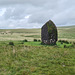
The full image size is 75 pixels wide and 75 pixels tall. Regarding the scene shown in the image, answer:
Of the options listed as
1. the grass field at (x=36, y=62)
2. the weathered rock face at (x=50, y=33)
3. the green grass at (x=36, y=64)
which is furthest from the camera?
the weathered rock face at (x=50, y=33)

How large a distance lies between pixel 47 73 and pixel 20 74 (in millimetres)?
1834

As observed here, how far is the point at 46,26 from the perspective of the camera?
2705cm

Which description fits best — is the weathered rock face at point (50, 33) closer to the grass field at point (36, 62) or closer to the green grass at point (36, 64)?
the grass field at point (36, 62)

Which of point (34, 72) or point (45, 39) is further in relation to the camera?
point (45, 39)

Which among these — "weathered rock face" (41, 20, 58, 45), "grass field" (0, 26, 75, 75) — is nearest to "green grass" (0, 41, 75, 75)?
"grass field" (0, 26, 75, 75)

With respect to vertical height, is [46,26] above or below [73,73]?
above

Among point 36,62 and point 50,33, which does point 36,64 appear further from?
point 50,33

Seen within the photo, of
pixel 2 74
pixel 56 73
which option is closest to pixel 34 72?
pixel 56 73

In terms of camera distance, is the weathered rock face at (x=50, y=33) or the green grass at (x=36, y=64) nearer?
the green grass at (x=36, y=64)

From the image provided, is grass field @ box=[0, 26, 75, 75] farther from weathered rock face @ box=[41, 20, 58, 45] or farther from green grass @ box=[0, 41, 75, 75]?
weathered rock face @ box=[41, 20, 58, 45]

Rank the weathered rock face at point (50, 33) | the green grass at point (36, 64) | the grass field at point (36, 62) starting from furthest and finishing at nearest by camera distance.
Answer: the weathered rock face at point (50, 33)
the grass field at point (36, 62)
the green grass at point (36, 64)

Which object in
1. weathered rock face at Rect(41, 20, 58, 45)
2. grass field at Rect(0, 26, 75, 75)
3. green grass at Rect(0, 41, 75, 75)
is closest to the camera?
green grass at Rect(0, 41, 75, 75)

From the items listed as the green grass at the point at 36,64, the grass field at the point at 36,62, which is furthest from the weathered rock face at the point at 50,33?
the green grass at the point at 36,64

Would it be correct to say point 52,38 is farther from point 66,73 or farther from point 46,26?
point 66,73
